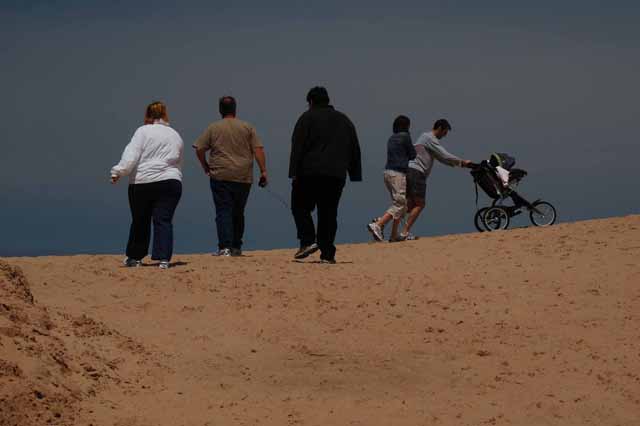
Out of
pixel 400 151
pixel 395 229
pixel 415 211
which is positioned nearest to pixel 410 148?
pixel 400 151

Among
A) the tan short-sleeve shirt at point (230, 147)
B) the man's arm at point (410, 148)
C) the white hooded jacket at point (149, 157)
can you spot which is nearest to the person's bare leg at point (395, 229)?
the man's arm at point (410, 148)

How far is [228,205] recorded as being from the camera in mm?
15250

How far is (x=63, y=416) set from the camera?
365 inches

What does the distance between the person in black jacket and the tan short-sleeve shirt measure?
3.07ft

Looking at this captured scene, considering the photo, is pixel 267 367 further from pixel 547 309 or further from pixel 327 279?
pixel 547 309

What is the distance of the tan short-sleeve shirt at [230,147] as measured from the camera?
15.2 meters

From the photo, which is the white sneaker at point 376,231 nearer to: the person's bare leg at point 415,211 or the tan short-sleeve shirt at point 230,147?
the person's bare leg at point 415,211

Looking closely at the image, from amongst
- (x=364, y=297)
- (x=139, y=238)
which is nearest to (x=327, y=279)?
(x=364, y=297)

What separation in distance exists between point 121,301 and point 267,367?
211 cm

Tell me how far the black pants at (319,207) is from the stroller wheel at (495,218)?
5991 mm

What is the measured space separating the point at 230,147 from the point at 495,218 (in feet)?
21.5

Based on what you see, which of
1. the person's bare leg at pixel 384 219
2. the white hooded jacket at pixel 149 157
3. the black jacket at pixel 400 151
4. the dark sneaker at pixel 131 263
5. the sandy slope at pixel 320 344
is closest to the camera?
the sandy slope at pixel 320 344

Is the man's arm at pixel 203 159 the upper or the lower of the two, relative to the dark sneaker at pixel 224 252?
upper

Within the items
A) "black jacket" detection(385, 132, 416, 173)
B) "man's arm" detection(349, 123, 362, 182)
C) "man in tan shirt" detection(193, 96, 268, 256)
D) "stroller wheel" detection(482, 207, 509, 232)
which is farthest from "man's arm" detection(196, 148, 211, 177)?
"stroller wheel" detection(482, 207, 509, 232)
